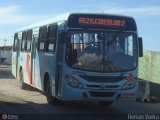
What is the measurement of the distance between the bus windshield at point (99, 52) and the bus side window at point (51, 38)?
138 cm

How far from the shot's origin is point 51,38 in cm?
1770

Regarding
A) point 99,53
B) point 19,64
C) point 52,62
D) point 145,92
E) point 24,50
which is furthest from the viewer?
point 19,64

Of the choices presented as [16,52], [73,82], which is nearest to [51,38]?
[73,82]

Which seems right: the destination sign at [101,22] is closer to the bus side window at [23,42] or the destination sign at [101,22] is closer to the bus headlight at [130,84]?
the bus headlight at [130,84]

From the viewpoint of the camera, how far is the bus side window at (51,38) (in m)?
17.2

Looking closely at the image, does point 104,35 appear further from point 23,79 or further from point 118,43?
point 23,79

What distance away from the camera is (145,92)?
68.5 feet

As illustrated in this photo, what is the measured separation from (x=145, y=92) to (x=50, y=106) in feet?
16.0

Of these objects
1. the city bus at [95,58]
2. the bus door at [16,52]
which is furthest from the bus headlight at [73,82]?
the bus door at [16,52]

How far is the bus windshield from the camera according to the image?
15.8 meters

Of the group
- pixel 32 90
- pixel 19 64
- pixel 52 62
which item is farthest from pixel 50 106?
pixel 19 64

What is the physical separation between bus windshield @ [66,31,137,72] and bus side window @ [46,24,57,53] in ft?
4.52

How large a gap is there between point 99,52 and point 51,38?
2.45 m

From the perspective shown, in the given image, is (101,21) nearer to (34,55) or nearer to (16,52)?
(34,55)
